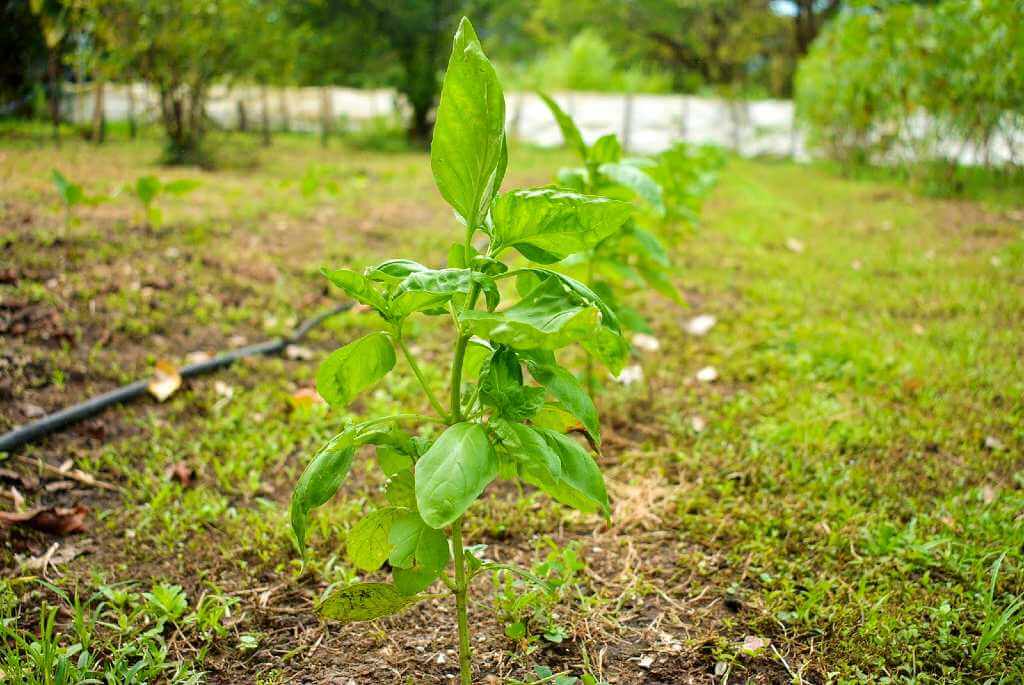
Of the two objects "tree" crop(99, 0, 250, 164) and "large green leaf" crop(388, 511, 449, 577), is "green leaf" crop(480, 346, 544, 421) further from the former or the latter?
"tree" crop(99, 0, 250, 164)

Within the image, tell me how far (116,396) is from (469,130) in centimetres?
197

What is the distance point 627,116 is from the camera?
40.9 ft

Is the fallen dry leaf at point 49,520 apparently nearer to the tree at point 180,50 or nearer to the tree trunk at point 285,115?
the tree at point 180,50

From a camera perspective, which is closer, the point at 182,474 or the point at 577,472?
the point at 577,472

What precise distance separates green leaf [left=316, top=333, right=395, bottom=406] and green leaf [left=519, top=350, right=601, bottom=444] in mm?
223

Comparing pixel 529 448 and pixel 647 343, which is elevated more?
pixel 529 448

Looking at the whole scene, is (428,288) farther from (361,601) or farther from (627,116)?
(627,116)

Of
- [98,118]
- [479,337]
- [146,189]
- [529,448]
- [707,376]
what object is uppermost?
[98,118]

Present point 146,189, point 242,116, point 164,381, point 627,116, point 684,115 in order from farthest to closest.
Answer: point 684,115 < point 627,116 < point 242,116 < point 146,189 < point 164,381

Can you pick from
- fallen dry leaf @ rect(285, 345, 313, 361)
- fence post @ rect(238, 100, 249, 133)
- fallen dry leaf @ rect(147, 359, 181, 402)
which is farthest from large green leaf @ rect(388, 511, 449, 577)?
fence post @ rect(238, 100, 249, 133)

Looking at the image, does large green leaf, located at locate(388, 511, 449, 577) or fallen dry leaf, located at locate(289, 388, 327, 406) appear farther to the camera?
fallen dry leaf, located at locate(289, 388, 327, 406)

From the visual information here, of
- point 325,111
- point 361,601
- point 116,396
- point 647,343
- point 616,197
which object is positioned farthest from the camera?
point 325,111

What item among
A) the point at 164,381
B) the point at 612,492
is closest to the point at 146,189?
the point at 164,381

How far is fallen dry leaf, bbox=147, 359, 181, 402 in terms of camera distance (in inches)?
102
